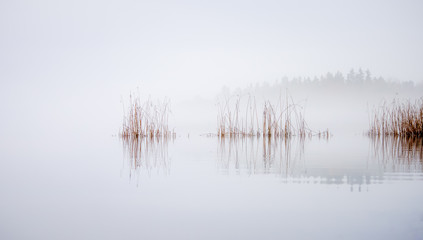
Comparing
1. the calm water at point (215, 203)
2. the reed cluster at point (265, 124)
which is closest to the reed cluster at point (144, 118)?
the reed cluster at point (265, 124)

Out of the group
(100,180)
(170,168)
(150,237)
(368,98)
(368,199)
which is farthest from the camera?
(368,98)

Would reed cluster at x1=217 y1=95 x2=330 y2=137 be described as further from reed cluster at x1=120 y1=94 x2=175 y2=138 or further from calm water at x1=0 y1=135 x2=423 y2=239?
calm water at x1=0 y1=135 x2=423 y2=239

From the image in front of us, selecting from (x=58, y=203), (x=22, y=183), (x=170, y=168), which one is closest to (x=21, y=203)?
(x=58, y=203)

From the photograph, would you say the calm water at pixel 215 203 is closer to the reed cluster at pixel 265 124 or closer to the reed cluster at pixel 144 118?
the reed cluster at pixel 265 124

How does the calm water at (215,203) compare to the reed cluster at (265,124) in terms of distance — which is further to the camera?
the reed cluster at (265,124)

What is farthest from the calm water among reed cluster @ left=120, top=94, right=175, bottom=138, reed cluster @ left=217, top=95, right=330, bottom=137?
reed cluster @ left=120, top=94, right=175, bottom=138

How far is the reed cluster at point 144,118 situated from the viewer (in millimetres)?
6609

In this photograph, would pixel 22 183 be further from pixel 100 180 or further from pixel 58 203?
pixel 58 203

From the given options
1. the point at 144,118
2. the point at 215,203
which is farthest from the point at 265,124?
the point at 215,203

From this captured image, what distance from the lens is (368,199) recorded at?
1430 millimetres

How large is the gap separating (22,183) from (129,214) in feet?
3.28

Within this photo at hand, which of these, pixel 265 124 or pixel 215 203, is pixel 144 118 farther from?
pixel 215 203

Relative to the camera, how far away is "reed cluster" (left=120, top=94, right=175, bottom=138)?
6609 millimetres

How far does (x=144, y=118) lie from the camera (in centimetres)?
689
